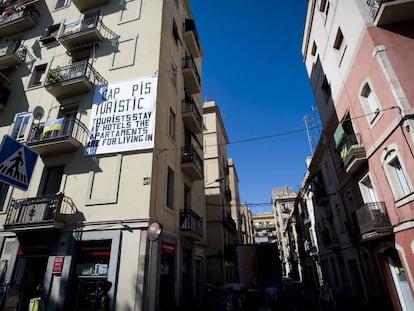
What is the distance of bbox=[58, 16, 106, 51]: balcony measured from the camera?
13.6 metres

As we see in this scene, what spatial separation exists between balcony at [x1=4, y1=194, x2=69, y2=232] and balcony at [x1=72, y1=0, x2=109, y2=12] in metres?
12.8

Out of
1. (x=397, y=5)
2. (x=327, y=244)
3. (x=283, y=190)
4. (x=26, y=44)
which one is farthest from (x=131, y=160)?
(x=283, y=190)

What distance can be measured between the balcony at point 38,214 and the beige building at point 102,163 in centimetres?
5

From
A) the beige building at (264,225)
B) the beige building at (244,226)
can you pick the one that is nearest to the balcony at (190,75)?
the beige building at (244,226)

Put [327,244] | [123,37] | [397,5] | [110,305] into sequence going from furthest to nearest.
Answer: [327,244] → [123,37] → [397,5] → [110,305]

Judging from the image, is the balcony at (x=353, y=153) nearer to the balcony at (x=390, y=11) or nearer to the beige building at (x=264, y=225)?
the balcony at (x=390, y=11)

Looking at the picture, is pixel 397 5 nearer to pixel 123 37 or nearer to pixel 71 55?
pixel 123 37

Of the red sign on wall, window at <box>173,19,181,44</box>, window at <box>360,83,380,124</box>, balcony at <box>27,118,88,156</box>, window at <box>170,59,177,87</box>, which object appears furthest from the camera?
window at <box>173,19,181,44</box>

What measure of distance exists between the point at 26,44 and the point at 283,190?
2872 inches

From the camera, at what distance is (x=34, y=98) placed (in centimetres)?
1387

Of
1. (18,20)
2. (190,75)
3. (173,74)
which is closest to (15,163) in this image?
(173,74)

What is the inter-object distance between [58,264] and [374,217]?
12815 millimetres

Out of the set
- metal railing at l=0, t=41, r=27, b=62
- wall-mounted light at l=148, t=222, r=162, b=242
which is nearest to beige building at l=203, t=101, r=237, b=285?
wall-mounted light at l=148, t=222, r=162, b=242

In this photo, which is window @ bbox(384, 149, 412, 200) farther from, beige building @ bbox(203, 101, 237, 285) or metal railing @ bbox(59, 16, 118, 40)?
metal railing @ bbox(59, 16, 118, 40)
